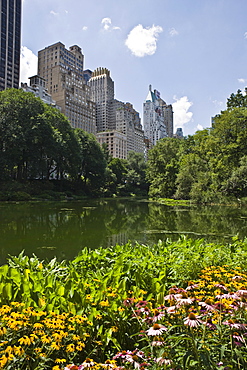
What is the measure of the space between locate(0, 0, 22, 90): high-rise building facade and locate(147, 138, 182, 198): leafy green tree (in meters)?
58.1

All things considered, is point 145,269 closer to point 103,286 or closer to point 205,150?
point 103,286

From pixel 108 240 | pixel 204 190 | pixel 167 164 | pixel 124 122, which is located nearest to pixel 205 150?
pixel 204 190

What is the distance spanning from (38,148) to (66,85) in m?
68.6

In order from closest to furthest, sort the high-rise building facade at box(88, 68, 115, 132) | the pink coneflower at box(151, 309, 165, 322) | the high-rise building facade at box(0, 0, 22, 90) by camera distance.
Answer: the pink coneflower at box(151, 309, 165, 322)
the high-rise building facade at box(0, 0, 22, 90)
the high-rise building facade at box(88, 68, 115, 132)

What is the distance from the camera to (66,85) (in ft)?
300

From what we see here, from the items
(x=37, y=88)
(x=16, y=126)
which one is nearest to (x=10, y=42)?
(x=37, y=88)

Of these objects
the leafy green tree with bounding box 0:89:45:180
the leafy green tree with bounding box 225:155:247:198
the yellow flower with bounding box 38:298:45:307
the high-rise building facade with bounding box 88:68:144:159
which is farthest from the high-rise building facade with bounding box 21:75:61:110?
the yellow flower with bounding box 38:298:45:307

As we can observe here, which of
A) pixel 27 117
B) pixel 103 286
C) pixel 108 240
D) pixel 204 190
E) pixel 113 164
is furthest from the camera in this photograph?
pixel 113 164

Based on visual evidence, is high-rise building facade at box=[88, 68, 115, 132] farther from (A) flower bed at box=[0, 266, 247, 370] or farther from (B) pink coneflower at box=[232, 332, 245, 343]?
(B) pink coneflower at box=[232, 332, 245, 343]

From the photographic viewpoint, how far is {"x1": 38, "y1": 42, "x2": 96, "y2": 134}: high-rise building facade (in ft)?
283

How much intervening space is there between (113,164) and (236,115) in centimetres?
3313

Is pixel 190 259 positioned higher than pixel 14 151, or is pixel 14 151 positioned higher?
pixel 14 151

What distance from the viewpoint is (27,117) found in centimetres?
2878

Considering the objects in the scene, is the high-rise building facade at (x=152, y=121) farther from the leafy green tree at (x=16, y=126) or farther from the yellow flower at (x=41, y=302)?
the yellow flower at (x=41, y=302)
